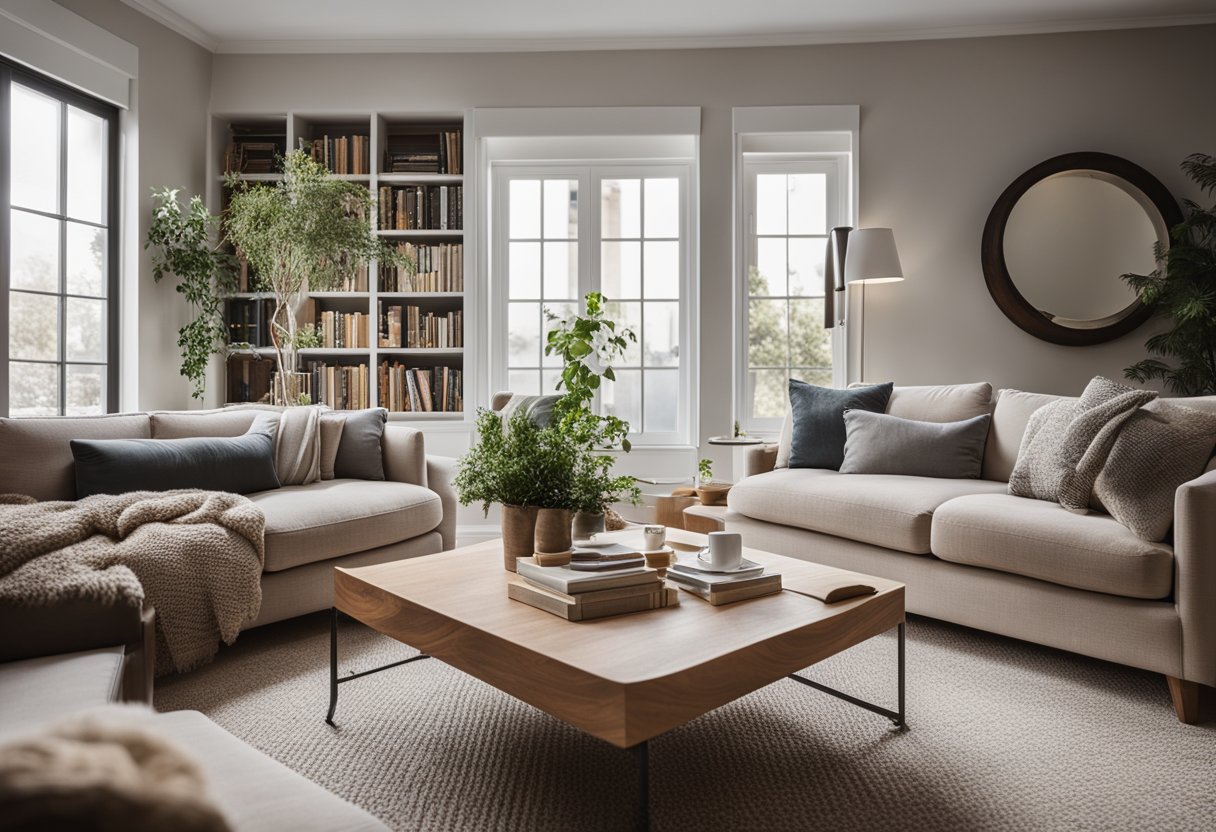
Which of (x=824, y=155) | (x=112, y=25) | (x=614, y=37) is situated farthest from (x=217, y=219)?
(x=824, y=155)

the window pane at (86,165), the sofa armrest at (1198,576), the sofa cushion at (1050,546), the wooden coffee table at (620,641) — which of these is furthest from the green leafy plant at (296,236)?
the sofa armrest at (1198,576)

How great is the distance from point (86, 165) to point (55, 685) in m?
3.44

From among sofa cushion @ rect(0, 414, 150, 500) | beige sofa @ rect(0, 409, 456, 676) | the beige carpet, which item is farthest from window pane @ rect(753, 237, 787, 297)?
sofa cushion @ rect(0, 414, 150, 500)

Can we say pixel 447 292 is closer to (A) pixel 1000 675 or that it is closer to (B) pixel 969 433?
(B) pixel 969 433

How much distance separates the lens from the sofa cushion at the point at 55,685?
3.67ft

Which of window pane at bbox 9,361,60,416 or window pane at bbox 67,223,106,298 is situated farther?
window pane at bbox 67,223,106,298

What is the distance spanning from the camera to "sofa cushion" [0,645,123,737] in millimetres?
1120

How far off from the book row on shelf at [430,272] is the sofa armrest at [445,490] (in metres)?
→ 1.56

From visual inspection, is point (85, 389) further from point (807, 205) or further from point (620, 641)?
point (807, 205)

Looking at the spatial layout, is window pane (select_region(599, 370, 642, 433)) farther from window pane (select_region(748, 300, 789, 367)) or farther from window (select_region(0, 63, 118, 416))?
window (select_region(0, 63, 118, 416))


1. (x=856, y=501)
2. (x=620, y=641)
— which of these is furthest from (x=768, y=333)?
(x=620, y=641)

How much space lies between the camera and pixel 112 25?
372 cm

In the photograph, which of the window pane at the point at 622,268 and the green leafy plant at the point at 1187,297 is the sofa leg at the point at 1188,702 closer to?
the green leafy plant at the point at 1187,297

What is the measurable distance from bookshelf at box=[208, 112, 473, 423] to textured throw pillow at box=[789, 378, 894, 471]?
202 centimetres
